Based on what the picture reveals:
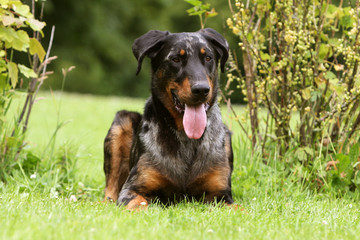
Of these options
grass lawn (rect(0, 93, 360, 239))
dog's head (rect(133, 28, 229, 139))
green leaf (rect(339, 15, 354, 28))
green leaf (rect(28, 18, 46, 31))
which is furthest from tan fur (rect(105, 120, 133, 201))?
green leaf (rect(339, 15, 354, 28))

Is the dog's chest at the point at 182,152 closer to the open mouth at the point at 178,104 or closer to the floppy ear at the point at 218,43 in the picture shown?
the open mouth at the point at 178,104

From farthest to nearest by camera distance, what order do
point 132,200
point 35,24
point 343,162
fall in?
1. point 343,162
2. point 132,200
3. point 35,24

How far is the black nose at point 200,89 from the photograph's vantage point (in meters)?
4.15

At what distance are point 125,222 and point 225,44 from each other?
2.27m

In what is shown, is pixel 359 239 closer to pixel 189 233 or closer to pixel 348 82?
pixel 189 233

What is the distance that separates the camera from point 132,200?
4.30 metres

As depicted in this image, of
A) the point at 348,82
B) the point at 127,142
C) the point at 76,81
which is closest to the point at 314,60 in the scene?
the point at 348,82

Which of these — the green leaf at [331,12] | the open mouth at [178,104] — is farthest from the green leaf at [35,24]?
the green leaf at [331,12]

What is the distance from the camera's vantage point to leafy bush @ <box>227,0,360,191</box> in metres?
5.09

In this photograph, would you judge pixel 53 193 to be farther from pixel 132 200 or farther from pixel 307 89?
pixel 307 89

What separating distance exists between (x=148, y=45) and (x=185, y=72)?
0.51 metres

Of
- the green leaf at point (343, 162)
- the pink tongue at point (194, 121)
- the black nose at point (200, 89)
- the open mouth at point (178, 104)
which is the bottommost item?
the green leaf at point (343, 162)

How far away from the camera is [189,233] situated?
3.14 meters

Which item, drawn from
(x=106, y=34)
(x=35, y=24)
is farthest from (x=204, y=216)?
(x=106, y=34)
